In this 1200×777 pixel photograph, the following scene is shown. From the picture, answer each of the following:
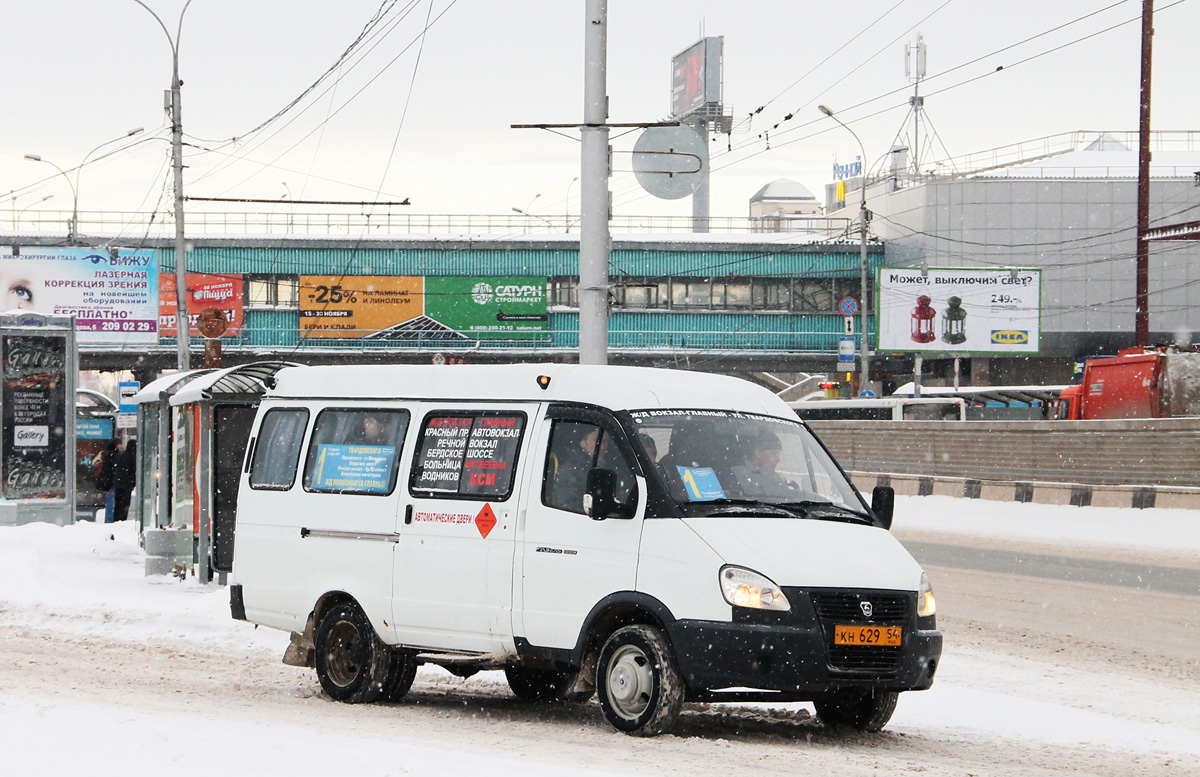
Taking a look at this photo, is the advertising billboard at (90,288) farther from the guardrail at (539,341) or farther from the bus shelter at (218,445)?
the bus shelter at (218,445)

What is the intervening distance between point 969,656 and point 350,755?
6929 mm

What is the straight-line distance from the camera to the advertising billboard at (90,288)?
5850 centimetres

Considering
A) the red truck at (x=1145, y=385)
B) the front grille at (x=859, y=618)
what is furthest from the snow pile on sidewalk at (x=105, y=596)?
the red truck at (x=1145, y=385)

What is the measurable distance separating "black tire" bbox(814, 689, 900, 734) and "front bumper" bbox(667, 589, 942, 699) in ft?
1.93

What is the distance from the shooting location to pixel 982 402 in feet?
163

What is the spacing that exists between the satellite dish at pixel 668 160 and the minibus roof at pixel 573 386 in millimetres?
6780

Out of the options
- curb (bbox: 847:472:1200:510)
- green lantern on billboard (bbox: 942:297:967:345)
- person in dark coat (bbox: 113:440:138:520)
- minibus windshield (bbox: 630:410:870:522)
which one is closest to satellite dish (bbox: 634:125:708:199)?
minibus windshield (bbox: 630:410:870:522)

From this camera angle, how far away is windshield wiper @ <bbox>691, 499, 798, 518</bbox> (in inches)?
318

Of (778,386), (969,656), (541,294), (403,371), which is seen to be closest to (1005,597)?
(969,656)

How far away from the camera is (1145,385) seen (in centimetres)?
3017

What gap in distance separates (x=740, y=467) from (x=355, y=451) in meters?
2.95

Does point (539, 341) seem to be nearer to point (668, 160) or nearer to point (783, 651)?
point (668, 160)

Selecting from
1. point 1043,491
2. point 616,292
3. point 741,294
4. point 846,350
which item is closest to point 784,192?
point 741,294

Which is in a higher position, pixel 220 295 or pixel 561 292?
pixel 561 292
